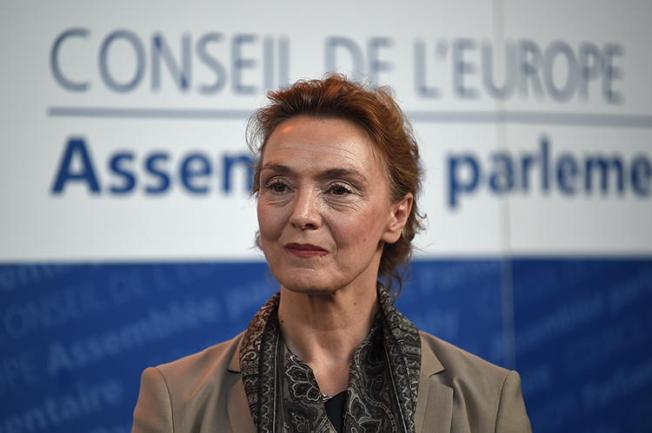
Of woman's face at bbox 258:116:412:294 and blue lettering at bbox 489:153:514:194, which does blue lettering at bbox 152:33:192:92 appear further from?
woman's face at bbox 258:116:412:294

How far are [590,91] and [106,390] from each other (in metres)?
2.17

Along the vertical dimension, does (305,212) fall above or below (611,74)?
below

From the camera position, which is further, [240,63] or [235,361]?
[240,63]

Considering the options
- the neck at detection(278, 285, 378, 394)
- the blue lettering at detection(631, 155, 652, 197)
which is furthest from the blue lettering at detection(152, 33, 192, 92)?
the blue lettering at detection(631, 155, 652, 197)

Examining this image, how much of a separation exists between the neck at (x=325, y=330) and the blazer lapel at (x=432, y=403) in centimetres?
17

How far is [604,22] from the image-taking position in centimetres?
392

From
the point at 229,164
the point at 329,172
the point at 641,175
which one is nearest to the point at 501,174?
the point at 641,175

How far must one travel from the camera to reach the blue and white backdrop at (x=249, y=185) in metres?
3.34

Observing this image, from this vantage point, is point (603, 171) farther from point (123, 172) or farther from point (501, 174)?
point (123, 172)

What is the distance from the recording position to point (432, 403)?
7.02 ft

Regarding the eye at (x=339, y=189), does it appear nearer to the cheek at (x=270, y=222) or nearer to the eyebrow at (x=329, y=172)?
the eyebrow at (x=329, y=172)

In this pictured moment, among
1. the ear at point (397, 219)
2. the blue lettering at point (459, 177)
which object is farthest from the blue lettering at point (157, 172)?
the ear at point (397, 219)

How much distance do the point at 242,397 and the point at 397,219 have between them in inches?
21.1

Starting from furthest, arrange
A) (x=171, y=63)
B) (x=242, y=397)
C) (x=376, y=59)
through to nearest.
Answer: (x=376, y=59), (x=171, y=63), (x=242, y=397)
